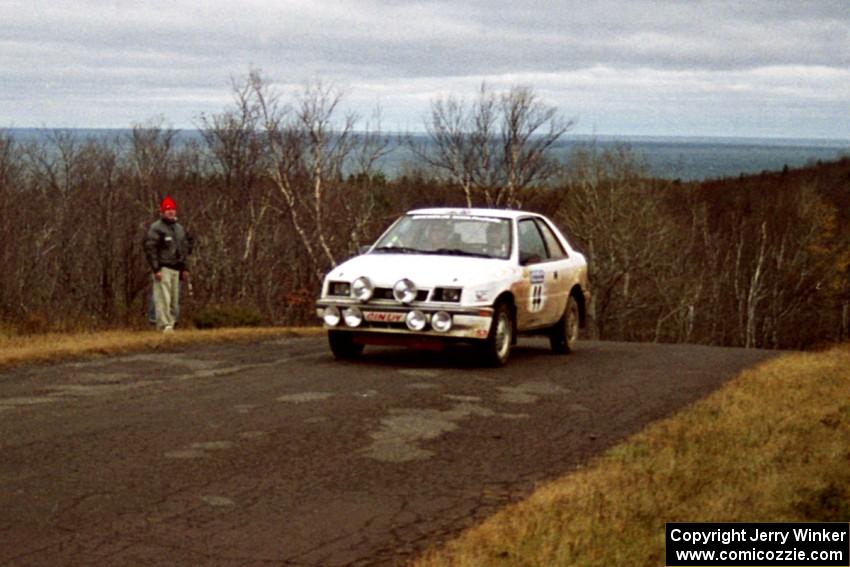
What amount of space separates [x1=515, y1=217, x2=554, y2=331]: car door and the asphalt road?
0.59m

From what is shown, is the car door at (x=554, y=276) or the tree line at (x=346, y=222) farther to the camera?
the tree line at (x=346, y=222)

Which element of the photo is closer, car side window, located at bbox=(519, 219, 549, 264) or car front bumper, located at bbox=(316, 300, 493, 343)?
→ car front bumper, located at bbox=(316, 300, 493, 343)

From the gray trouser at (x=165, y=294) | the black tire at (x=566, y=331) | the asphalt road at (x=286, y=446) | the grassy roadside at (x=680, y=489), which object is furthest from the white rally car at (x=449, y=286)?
the gray trouser at (x=165, y=294)

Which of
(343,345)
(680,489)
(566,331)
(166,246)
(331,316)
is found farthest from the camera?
(166,246)

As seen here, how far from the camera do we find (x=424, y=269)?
1342 centimetres

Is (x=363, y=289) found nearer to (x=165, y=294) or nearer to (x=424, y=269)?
(x=424, y=269)

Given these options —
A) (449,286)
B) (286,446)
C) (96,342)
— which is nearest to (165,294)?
(96,342)

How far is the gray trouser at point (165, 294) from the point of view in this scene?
59.0 ft

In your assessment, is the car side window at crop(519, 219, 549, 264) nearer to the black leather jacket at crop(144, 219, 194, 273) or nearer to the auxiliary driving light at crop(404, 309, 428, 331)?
the auxiliary driving light at crop(404, 309, 428, 331)

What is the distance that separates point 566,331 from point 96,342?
5478 millimetres

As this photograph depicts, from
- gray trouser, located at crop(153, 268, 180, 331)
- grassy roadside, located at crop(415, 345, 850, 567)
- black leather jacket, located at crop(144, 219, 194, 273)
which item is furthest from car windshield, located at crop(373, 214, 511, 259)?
gray trouser, located at crop(153, 268, 180, 331)

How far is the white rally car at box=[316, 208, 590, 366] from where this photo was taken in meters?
13.1

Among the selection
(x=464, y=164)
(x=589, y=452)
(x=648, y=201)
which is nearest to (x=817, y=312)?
(x=648, y=201)

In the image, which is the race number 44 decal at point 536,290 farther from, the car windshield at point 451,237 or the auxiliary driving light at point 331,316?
the auxiliary driving light at point 331,316
